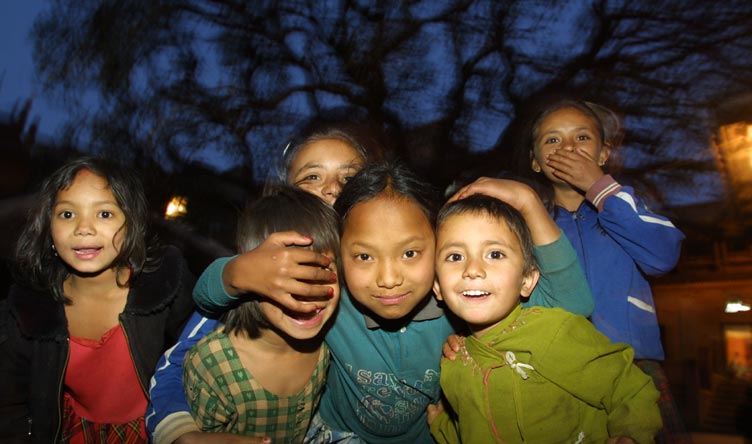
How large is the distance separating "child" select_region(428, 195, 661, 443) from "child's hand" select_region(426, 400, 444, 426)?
189 millimetres

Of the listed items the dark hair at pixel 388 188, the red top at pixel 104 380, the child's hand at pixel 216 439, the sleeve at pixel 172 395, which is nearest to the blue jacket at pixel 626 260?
the dark hair at pixel 388 188

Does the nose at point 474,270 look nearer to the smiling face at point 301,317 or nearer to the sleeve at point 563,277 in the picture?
the sleeve at point 563,277

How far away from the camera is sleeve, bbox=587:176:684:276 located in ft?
4.80

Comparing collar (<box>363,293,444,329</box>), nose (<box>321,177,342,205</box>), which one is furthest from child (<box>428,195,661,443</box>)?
nose (<box>321,177,342,205</box>)

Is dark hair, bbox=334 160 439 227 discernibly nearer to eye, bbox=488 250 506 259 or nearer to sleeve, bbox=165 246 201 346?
eye, bbox=488 250 506 259

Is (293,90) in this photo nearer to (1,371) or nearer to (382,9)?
(382,9)

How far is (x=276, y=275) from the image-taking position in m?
1.17

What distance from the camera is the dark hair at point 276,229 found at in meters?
1.43

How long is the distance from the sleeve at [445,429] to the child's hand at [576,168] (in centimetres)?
88

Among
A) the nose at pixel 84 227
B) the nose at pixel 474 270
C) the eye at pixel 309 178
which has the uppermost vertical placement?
the eye at pixel 309 178

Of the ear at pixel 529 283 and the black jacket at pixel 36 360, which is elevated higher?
the ear at pixel 529 283

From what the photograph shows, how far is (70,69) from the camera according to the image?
4672 mm

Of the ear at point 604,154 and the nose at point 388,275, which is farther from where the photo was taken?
the ear at point 604,154

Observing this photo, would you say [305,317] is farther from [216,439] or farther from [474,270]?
Result: [474,270]
